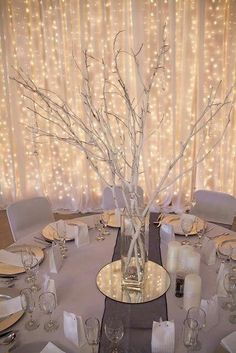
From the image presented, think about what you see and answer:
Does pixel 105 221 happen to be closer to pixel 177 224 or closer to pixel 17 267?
pixel 177 224

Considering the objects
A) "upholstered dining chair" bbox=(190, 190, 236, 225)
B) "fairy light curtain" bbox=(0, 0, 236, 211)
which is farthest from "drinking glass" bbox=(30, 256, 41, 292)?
"fairy light curtain" bbox=(0, 0, 236, 211)

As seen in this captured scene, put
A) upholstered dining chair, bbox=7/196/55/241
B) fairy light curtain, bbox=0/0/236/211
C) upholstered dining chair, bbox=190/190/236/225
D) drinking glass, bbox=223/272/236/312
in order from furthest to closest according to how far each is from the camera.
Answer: fairy light curtain, bbox=0/0/236/211 → upholstered dining chair, bbox=190/190/236/225 → upholstered dining chair, bbox=7/196/55/241 → drinking glass, bbox=223/272/236/312

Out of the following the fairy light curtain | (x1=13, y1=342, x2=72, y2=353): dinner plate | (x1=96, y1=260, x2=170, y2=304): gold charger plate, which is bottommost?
(x1=13, y1=342, x2=72, y2=353): dinner plate

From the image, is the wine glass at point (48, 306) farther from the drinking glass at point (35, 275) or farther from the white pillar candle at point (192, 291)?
the white pillar candle at point (192, 291)

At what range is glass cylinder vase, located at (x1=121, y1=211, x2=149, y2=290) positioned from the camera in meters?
1.29

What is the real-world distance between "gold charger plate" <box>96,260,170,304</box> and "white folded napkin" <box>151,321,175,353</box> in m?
0.23

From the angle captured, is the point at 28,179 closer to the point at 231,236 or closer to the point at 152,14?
the point at 152,14

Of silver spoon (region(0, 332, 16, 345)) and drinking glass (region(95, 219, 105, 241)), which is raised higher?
drinking glass (region(95, 219, 105, 241))

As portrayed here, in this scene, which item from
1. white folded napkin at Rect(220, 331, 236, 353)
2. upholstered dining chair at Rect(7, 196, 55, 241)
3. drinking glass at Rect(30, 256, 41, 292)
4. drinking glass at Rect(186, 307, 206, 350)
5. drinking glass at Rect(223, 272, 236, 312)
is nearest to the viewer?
white folded napkin at Rect(220, 331, 236, 353)

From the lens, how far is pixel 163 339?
3.50 feet

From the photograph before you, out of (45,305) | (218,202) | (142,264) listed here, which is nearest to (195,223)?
(218,202)

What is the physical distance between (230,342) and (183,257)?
0.42 m

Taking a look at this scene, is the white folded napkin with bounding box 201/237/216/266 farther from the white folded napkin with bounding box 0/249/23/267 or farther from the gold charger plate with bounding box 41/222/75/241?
the white folded napkin with bounding box 0/249/23/267

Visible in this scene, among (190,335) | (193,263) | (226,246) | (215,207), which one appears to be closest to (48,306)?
(190,335)
